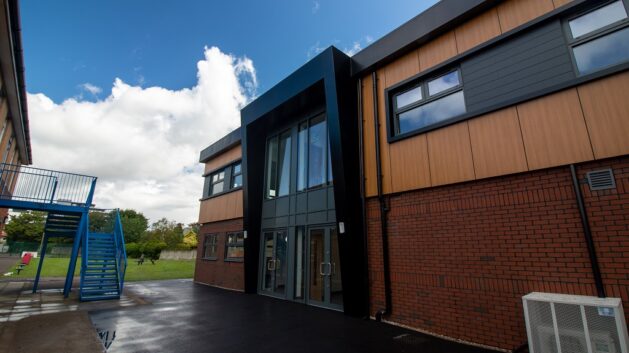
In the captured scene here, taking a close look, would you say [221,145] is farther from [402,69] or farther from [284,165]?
[402,69]

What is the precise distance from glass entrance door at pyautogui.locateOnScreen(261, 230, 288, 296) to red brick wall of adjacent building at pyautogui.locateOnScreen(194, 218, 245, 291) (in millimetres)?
1380

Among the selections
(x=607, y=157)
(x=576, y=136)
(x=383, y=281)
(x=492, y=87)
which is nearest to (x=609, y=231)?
(x=607, y=157)

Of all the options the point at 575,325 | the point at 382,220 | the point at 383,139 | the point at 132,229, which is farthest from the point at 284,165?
the point at 132,229

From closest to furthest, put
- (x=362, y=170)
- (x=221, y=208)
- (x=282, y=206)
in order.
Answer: (x=362, y=170), (x=282, y=206), (x=221, y=208)

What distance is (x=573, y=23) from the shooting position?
4.80 metres

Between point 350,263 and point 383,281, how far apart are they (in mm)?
852

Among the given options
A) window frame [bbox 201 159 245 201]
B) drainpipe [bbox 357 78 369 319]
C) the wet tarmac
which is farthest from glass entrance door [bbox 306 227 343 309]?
window frame [bbox 201 159 245 201]

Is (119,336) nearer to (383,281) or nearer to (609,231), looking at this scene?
(383,281)

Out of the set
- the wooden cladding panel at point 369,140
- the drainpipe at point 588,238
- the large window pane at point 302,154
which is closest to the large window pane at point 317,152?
the large window pane at point 302,154

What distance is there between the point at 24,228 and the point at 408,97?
68.2 meters

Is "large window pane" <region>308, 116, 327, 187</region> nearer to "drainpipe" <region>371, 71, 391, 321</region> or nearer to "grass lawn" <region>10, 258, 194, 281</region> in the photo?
"drainpipe" <region>371, 71, 391, 321</region>

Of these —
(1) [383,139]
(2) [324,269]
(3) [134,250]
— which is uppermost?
(1) [383,139]

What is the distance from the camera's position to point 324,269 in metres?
7.88

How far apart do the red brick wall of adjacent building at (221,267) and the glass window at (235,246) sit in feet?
0.71
